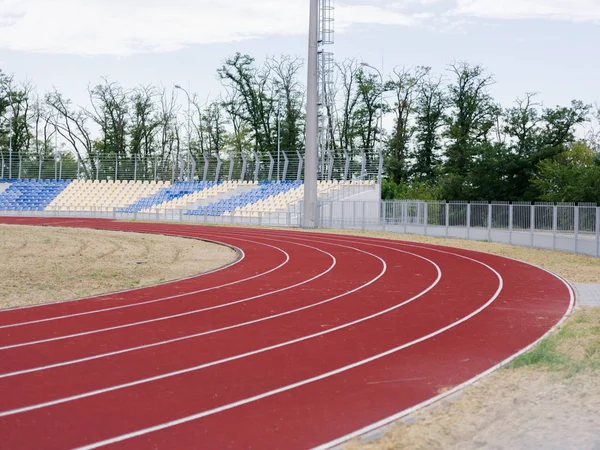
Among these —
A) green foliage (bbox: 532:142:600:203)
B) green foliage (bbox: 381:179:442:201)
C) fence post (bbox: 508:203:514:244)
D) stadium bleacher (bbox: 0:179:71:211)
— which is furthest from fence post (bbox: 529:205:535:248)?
stadium bleacher (bbox: 0:179:71:211)

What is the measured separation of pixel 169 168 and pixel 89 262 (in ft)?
115

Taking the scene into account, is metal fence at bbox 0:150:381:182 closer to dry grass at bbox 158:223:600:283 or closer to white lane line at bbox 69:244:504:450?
dry grass at bbox 158:223:600:283

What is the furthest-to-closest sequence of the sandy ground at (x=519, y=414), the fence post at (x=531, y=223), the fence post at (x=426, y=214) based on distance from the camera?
the fence post at (x=426, y=214) → the fence post at (x=531, y=223) → the sandy ground at (x=519, y=414)

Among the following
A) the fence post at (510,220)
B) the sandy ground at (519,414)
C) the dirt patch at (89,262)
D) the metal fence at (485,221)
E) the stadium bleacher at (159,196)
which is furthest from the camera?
the stadium bleacher at (159,196)

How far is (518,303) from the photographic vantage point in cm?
1292

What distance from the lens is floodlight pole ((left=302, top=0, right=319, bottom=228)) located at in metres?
34.4

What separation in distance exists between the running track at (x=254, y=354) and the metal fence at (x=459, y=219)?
734 cm

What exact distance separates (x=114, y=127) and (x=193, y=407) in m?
66.5

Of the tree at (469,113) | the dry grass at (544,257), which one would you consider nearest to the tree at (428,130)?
the tree at (469,113)

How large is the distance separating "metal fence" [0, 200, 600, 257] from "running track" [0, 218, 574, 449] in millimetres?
7338

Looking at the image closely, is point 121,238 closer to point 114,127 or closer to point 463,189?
point 463,189

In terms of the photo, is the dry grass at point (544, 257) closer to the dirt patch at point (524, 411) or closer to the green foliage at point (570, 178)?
the dirt patch at point (524, 411)

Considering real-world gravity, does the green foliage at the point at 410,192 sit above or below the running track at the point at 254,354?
above

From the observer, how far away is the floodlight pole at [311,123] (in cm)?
3441
